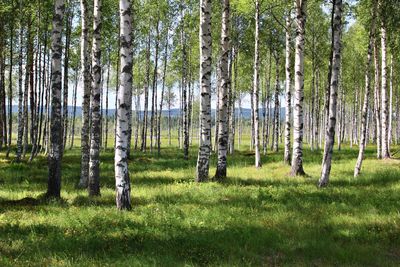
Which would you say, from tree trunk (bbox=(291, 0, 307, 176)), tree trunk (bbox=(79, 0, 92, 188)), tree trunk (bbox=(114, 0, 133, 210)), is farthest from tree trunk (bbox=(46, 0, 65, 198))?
tree trunk (bbox=(291, 0, 307, 176))

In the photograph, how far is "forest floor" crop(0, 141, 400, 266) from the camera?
7.00 metres

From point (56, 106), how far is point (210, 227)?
6.67 meters

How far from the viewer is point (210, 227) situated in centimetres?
877

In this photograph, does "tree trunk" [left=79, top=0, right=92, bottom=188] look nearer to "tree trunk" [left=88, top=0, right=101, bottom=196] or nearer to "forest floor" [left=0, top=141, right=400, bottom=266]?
"forest floor" [left=0, top=141, right=400, bottom=266]

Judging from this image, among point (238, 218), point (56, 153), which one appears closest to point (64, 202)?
point (56, 153)

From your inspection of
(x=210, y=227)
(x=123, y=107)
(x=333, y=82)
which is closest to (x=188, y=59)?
(x=333, y=82)

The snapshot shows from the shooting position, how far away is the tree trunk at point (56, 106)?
12000 millimetres

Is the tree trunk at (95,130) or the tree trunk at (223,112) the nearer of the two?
the tree trunk at (95,130)

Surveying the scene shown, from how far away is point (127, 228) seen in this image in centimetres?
838

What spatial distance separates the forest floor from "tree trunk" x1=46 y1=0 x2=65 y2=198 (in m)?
0.75

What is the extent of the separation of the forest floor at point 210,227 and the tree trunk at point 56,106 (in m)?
0.75

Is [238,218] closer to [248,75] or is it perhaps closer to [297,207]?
[297,207]

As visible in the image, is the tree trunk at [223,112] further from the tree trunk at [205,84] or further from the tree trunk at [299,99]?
the tree trunk at [299,99]

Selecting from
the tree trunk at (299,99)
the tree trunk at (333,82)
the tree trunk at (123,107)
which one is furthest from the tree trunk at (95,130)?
the tree trunk at (299,99)
